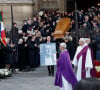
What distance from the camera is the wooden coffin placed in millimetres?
20086

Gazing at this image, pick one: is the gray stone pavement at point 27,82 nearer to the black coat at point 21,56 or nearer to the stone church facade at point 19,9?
the black coat at point 21,56

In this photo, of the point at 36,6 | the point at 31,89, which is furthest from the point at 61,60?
the point at 36,6

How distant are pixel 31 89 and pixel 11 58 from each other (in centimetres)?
585

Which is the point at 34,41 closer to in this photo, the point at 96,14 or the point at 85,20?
the point at 85,20

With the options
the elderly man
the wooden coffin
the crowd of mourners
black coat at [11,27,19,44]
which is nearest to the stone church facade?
the wooden coffin

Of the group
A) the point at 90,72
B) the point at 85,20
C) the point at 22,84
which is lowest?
the point at 22,84

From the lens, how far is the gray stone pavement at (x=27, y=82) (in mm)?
11977

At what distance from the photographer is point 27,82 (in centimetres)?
1348

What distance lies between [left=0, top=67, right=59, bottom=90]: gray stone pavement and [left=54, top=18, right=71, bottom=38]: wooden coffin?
374cm

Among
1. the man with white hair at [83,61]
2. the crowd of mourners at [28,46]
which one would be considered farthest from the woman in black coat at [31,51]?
the man with white hair at [83,61]

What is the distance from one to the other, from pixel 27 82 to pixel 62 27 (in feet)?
25.4

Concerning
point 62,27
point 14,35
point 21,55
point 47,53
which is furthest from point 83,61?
point 62,27

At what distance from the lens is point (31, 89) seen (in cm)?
1155

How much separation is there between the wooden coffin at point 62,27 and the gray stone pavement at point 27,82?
147 inches
